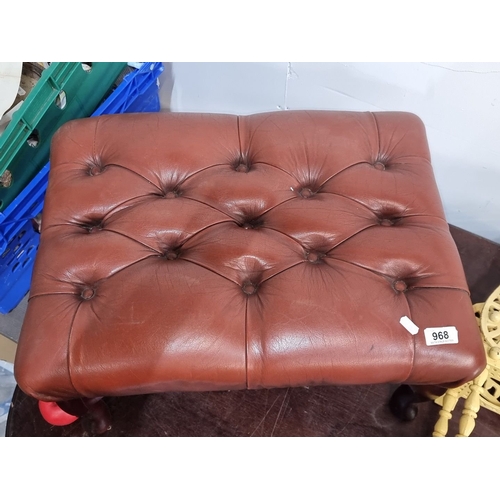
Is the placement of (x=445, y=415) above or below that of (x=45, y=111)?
below

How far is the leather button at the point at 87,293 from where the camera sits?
64 cm

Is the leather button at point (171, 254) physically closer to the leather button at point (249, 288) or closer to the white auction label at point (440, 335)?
the leather button at point (249, 288)

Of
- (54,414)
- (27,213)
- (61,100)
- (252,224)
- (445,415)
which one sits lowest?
(54,414)

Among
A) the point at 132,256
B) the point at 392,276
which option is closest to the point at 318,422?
the point at 392,276

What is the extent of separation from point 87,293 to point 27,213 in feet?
1.28

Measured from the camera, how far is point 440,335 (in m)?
0.61

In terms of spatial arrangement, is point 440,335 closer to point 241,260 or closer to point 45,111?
point 241,260

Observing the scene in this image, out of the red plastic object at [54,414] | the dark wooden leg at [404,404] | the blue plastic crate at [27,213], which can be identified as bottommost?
the red plastic object at [54,414]

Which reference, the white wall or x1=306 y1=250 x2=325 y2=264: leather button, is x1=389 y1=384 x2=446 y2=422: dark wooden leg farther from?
the white wall

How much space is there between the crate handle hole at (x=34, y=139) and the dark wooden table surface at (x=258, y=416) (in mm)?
477

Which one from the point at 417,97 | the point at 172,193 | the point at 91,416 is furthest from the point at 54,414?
the point at 417,97

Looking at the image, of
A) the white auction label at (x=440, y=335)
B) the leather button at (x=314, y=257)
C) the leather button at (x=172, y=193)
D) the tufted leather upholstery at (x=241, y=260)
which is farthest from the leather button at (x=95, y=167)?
the white auction label at (x=440, y=335)
